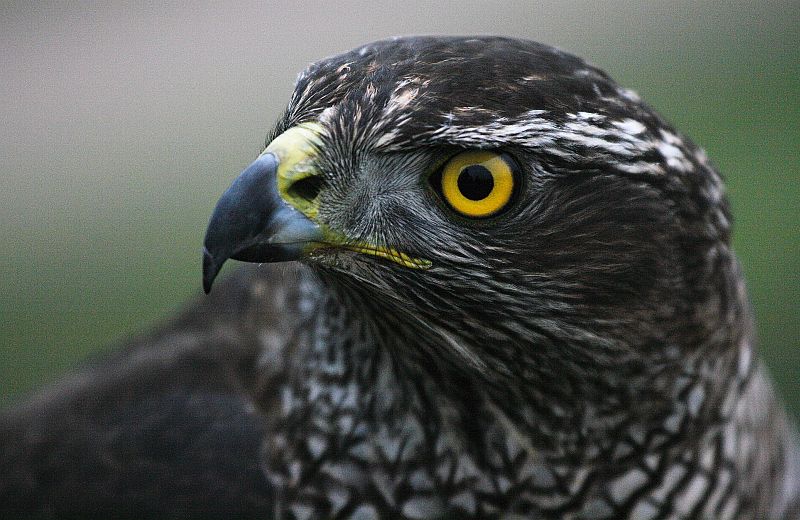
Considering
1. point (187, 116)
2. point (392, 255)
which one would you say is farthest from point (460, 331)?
point (187, 116)

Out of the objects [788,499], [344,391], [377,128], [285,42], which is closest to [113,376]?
[344,391]

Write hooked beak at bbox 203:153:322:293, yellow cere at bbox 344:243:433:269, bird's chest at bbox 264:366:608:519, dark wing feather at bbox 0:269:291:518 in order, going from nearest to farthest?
1. hooked beak at bbox 203:153:322:293
2. yellow cere at bbox 344:243:433:269
3. bird's chest at bbox 264:366:608:519
4. dark wing feather at bbox 0:269:291:518

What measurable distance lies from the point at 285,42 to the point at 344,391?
9630 mm

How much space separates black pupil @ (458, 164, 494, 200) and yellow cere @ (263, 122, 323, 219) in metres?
0.38

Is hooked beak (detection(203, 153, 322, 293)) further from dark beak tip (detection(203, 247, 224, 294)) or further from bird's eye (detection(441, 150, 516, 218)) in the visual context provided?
bird's eye (detection(441, 150, 516, 218))

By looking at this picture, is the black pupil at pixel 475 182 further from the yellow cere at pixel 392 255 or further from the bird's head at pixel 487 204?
the yellow cere at pixel 392 255

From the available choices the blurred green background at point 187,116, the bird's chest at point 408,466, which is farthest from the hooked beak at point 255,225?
the blurred green background at point 187,116

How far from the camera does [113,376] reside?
4.12m

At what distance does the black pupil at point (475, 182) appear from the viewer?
8.56 feet

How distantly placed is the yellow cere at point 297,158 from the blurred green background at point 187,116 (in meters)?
6.42

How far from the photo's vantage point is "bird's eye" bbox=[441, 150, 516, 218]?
2.61 meters

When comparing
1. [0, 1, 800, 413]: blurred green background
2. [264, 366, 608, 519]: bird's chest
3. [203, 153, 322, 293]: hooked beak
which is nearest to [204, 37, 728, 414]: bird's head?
[203, 153, 322, 293]: hooked beak

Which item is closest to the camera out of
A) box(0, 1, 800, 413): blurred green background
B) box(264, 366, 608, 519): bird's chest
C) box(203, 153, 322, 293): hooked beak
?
box(203, 153, 322, 293): hooked beak

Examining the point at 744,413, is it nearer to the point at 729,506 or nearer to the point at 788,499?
the point at 729,506
